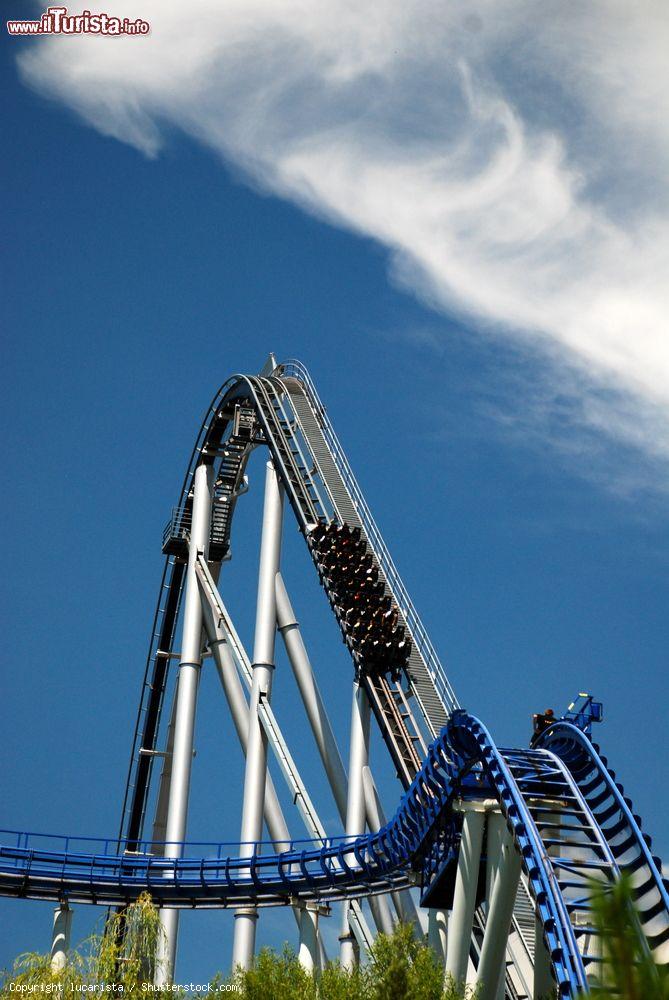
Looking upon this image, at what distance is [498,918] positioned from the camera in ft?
55.3

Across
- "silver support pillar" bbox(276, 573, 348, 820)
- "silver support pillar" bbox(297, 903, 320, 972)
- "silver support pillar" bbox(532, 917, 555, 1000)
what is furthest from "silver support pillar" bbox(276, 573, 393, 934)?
"silver support pillar" bbox(532, 917, 555, 1000)

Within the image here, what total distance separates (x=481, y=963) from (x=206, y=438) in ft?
54.5

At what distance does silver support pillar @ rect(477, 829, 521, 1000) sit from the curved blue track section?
45 cm

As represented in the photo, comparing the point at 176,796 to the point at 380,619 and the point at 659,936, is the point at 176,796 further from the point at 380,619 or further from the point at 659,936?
the point at 659,936

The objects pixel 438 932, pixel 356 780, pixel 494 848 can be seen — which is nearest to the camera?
pixel 494 848

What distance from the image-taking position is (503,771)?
1650cm

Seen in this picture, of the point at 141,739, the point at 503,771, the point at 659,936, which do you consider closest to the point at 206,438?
the point at 141,739

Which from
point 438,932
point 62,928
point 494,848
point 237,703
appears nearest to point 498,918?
point 494,848

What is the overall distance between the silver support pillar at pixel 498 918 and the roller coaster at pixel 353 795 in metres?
0.02

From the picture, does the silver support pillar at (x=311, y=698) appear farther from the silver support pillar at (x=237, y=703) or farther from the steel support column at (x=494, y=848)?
the steel support column at (x=494, y=848)

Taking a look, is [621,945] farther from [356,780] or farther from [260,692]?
[260,692]

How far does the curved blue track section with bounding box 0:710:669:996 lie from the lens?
15094mm

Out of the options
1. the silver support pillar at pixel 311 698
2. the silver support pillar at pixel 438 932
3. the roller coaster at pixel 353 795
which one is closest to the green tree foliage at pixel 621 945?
the roller coaster at pixel 353 795

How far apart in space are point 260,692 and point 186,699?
261 centimetres
